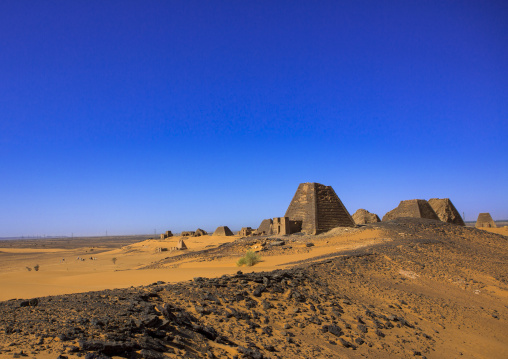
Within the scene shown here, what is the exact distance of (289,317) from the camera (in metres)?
6.41

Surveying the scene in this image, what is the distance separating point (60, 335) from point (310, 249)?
13830mm

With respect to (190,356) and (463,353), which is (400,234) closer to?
(463,353)

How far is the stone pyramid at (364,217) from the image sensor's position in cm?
3612

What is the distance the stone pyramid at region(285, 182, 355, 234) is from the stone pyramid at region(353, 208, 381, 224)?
44.0ft

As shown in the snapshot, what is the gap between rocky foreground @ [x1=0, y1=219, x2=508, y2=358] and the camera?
4090 millimetres

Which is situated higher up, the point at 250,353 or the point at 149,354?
the point at 149,354

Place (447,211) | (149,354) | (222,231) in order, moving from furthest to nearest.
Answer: (222,231) < (447,211) < (149,354)

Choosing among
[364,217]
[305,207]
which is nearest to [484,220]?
[364,217]

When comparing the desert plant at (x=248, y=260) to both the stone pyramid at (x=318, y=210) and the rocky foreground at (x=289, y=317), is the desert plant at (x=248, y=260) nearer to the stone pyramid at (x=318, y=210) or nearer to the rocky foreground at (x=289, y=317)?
the rocky foreground at (x=289, y=317)

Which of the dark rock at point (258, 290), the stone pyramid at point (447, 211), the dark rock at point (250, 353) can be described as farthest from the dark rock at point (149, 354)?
the stone pyramid at point (447, 211)

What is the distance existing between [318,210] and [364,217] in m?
15.8

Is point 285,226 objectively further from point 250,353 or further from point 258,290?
point 250,353


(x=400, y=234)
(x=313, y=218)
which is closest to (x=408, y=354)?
(x=400, y=234)

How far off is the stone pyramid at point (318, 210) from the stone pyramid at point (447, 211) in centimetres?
1620
